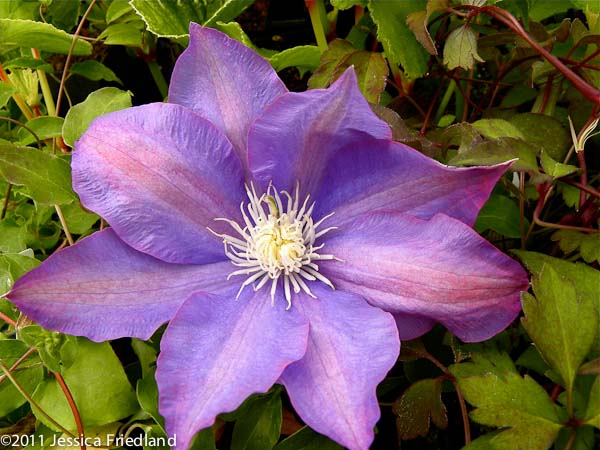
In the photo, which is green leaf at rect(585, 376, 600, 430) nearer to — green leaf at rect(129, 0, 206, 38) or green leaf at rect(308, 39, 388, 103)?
green leaf at rect(308, 39, 388, 103)

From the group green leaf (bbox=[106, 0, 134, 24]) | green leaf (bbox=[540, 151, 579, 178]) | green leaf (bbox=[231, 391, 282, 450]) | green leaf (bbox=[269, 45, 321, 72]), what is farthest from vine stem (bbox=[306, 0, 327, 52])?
green leaf (bbox=[231, 391, 282, 450])

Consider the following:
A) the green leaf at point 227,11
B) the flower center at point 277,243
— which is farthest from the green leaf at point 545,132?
the green leaf at point 227,11

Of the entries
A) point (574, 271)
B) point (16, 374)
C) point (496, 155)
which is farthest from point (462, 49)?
point (16, 374)

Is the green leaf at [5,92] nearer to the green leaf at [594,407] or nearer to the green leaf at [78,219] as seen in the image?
the green leaf at [78,219]

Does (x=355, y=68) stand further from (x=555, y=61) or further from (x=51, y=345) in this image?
(x=51, y=345)

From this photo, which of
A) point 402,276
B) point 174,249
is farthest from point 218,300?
point 402,276
